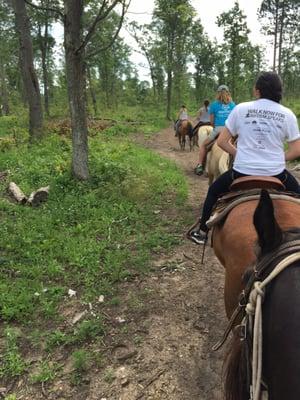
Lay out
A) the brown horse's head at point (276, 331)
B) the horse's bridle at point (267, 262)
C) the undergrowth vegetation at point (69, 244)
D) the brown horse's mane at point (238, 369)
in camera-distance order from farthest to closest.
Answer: the undergrowth vegetation at point (69, 244) → the brown horse's mane at point (238, 369) → the horse's bridle at point (267, 262) → the brown horse's head at point (276, 331)

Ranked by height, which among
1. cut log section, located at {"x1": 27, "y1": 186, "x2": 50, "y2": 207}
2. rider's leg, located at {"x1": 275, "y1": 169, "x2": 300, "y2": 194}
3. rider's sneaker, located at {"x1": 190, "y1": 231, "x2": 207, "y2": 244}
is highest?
rider's leg, located at {"x1": 275, "y1": 169, "x2": 300, "y2": 194}

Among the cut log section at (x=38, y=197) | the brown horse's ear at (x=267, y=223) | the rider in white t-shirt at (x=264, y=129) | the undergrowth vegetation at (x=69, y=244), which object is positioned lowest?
the undergrowth vegetation at (x=69, y=244)

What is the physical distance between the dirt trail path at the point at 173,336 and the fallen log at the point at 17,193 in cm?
334

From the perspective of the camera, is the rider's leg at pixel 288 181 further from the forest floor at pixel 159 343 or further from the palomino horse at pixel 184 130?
the palomino horse at pixel 184 130

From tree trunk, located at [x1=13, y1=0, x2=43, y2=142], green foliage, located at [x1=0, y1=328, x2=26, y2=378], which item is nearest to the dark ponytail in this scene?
green foliage, located at [x1=0, y1=328, x2=26, y2=378]

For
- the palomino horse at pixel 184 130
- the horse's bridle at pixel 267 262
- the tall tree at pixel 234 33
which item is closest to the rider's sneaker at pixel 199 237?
the horse's bridle at pixel 267 262

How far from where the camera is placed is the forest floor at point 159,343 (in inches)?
146

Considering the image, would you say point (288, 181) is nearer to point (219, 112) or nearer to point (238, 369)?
point (238, 369)

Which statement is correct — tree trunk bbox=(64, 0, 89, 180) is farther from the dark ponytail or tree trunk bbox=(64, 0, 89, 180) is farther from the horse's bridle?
the horse's bridle

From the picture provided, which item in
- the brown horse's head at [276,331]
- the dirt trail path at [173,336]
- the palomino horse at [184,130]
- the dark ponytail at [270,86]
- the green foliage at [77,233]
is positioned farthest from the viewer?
the palomino horse at [184,130]

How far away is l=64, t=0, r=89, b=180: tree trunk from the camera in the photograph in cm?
796

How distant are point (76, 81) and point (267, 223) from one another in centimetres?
723

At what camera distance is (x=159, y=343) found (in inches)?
169

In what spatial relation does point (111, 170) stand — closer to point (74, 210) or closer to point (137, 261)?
point (74, 210)
